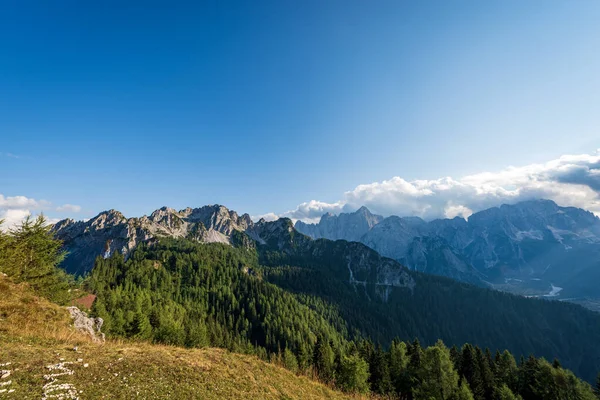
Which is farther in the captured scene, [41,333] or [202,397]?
[41,333]

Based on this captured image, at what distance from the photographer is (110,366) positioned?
1478cm

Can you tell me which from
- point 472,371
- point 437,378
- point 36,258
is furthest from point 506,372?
point 36,258

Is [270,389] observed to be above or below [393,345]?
above

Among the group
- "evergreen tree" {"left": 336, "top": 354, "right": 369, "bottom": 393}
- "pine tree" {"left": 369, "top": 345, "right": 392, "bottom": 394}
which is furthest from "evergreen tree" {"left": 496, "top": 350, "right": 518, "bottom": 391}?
"evergreen tree" {"left": 336, "top": 354, "right": 369, "bottom": 393}

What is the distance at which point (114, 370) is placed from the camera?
47.7ft

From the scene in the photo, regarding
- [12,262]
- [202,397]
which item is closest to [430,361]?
[202,397]

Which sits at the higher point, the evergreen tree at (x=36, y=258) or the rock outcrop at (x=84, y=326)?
the evergreen tree at (x=36, y=258)

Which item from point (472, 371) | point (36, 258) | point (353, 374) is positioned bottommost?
point (472, 371)

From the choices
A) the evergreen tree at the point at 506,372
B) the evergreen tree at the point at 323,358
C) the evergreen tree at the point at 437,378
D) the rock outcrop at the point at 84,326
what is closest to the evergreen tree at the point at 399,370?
the evergreen tree at the point at 437,378

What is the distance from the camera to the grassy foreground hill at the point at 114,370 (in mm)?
12289

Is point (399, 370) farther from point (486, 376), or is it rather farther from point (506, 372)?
point (506, 372)

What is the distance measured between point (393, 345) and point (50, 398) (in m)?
79.8

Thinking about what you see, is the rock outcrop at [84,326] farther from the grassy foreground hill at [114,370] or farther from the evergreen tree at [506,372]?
the evergreen tree at [506,372]

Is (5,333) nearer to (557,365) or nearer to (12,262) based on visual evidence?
(12,262)
